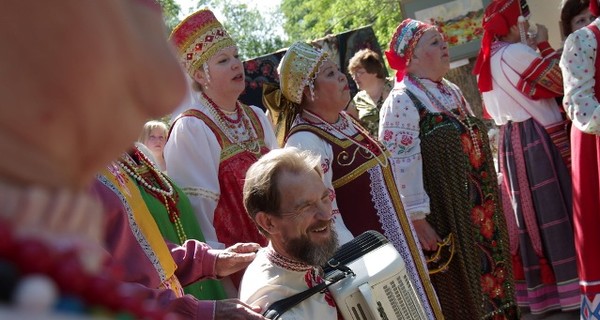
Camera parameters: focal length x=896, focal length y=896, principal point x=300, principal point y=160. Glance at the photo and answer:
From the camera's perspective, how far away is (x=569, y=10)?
18.5 feet

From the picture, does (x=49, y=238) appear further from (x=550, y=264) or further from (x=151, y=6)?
(x=550, y=264)

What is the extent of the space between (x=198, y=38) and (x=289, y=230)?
149cm

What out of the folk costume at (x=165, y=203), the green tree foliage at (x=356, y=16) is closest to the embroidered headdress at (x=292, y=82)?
the folk costume at (x=165, y=203)

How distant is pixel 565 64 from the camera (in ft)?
15.4

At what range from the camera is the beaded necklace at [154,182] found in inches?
117

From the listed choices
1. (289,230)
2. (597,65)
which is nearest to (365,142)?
(597,65)

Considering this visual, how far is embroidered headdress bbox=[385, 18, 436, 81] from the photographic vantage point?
5.03 metres

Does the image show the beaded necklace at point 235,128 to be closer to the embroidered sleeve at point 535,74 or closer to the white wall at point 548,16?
the embroidered sleeve at point 535,74

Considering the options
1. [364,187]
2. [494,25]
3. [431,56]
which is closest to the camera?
[364,187]

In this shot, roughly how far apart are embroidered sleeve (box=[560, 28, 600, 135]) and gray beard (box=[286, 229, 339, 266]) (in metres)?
Result: 2.19

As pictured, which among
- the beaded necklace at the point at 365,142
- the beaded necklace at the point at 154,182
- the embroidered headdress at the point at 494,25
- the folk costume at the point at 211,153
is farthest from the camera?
the embroidered headdress at the point at 494,25

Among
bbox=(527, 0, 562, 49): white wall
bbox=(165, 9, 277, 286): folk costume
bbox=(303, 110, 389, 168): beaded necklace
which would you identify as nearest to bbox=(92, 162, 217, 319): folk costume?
bbox=(165, 9, 277, 286): folk costume

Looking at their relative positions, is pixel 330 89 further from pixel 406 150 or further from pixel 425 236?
pixel 425 236

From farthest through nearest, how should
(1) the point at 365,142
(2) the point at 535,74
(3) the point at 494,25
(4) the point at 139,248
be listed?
(3) the point at 494,25
(2) the point at 535,74
(1) the point at 365,142
(4) the point at 139,248
